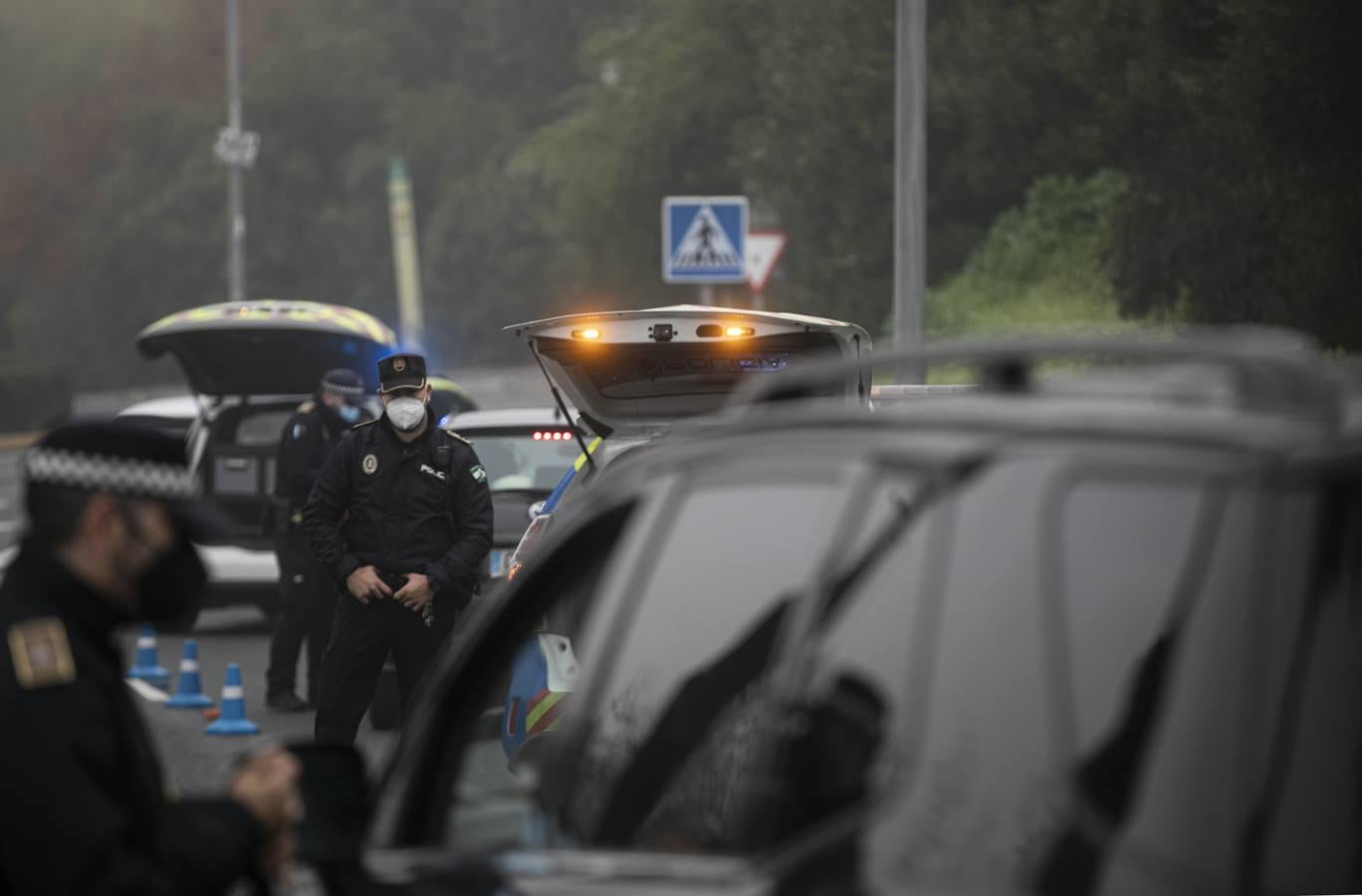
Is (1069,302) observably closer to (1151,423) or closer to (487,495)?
(487,495)

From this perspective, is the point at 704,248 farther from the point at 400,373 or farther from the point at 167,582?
the point at 167,582

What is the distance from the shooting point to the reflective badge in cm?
308

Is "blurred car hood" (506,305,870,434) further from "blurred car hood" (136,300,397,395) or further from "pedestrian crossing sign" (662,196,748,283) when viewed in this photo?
"pedestrian crossing sign" (662,196,748,283)

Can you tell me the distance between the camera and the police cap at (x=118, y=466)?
10.6 feet

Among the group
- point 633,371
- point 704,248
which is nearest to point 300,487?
point 633,371

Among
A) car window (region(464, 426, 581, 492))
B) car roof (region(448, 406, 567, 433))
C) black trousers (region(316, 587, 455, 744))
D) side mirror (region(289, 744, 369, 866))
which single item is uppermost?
side mirror (region(289, 744, 369, 866))

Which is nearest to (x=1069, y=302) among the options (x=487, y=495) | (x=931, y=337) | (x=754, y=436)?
(x=931, y=337)

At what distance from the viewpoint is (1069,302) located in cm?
3075

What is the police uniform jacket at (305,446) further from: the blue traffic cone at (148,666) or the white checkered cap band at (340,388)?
the blue traffic cone at (148,666)

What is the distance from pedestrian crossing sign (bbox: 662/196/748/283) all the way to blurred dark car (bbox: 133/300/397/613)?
5.79 meters

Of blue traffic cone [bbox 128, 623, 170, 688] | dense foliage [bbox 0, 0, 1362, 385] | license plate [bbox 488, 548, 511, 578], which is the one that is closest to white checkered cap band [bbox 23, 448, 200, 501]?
license plate [bbox 488, 548, 511, 578]

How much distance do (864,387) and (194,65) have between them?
7646 centimetres

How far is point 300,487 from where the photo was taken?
12031 millimetres

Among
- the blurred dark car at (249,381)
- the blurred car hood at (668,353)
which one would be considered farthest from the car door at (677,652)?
the blurred dark car at (249,381)
